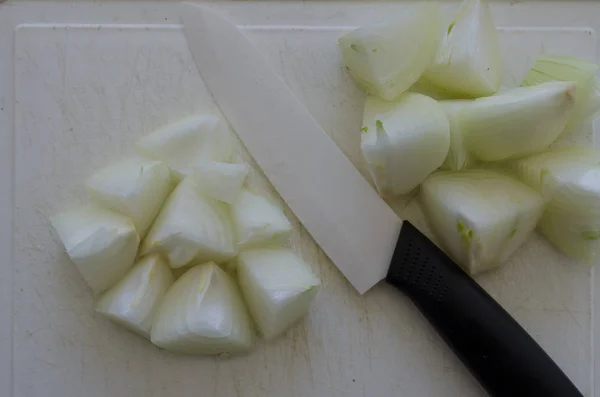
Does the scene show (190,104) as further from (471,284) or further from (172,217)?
(471,284)

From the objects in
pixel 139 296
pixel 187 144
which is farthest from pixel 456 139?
pixel 139 296

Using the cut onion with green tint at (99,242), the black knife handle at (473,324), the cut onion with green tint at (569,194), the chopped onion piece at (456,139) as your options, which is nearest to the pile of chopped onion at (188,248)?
the cut onion with green tint at (99,242)

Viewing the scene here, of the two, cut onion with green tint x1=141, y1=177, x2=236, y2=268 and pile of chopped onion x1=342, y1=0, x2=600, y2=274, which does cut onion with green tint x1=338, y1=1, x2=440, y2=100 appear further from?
cut onion with green tint x1=141, y1=177, x2=236, y2=268

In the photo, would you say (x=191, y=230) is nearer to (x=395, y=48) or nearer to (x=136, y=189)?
(x=136, y=189)

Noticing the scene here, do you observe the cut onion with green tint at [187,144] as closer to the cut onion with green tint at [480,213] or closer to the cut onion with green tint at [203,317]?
the cut onion with green tint at [203,317]

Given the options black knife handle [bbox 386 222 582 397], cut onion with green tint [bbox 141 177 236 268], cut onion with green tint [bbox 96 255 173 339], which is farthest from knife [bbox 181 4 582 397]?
cut onion with green tint [bbox 96 255 173 339]
